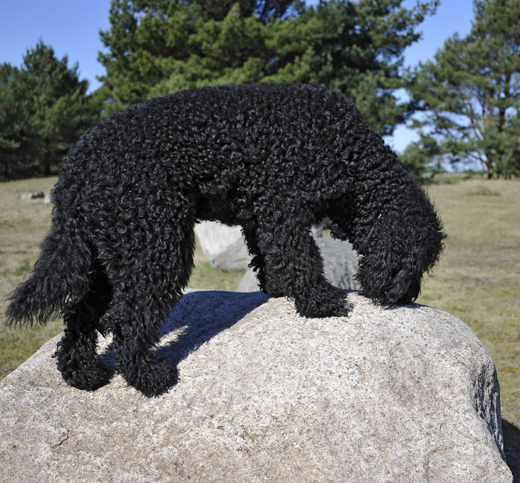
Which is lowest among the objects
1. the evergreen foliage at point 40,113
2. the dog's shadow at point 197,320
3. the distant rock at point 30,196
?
A: the dog's shadow at point 197,320

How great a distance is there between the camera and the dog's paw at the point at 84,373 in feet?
11.8

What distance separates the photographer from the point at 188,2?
1689 cm

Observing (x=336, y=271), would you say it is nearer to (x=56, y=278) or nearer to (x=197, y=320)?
(x=197, y=320)

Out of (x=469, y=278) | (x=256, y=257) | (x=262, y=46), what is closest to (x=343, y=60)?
(x=262, y=46)

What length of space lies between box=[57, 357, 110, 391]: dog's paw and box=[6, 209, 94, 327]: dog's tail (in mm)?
488

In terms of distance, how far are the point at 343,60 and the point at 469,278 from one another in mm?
11537

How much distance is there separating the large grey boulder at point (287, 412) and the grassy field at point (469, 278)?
1206 mm

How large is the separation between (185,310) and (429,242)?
2.31 m

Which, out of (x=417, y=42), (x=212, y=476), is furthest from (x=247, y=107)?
(x=417, y=42)

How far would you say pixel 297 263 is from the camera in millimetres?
3410

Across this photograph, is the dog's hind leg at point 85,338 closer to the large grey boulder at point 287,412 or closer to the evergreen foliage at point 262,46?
the large grey boulder at point 287,412

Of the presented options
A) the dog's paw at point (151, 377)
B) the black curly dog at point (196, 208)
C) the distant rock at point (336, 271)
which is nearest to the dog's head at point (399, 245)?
the black curly dog at point (196, 208)

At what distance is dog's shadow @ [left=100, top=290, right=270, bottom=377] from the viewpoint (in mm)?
3885

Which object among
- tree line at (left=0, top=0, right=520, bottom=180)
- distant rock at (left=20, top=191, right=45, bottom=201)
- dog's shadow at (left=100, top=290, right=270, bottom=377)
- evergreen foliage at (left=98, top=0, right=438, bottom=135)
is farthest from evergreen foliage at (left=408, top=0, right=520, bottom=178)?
dog's shadow at (left=100, top=290, right=270, bottom=377)
